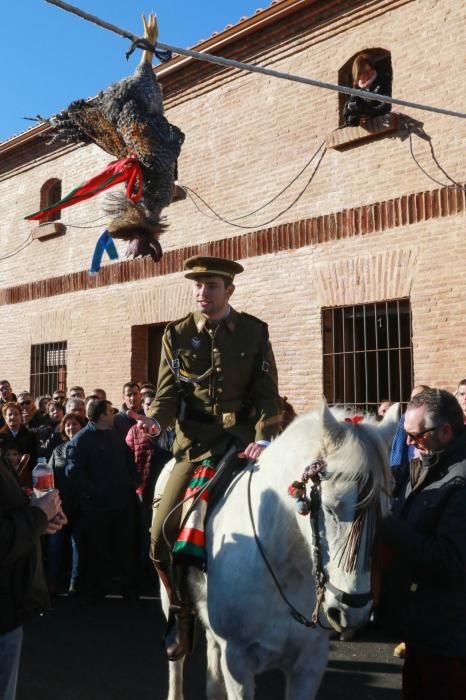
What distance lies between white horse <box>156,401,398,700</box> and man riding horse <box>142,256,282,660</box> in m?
0.36

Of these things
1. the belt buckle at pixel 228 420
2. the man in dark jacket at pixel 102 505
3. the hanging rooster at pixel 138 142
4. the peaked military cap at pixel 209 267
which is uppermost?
the hanging rooster at pixel 138 142

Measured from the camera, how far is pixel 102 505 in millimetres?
6816

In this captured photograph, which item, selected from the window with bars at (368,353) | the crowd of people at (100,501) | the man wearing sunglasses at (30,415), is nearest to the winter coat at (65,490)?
the crowd of people at (100,501)

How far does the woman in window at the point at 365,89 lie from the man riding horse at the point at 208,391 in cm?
573

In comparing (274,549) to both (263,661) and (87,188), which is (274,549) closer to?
(263,661)

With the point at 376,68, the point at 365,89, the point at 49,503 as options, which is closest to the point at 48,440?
the point at 49,503

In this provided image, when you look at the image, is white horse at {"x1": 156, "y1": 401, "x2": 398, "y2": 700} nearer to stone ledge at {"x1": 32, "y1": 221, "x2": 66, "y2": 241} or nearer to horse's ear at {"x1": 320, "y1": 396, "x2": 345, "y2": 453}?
horse's ear at {"x1": 320, "y1": 396, "x2": 345, "y2": 453}

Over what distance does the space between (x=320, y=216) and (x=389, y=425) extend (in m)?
6.69

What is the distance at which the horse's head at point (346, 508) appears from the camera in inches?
95.7

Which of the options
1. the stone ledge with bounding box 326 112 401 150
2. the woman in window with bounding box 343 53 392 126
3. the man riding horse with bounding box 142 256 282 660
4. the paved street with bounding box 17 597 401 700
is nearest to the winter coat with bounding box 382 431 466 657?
the man riding horse with bounding box 142 256 282 660

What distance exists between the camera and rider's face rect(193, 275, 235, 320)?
381 centimetres

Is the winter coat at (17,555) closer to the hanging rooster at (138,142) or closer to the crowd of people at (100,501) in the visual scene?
the hanging rooster at (138,142)

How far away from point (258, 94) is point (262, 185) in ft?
4.73

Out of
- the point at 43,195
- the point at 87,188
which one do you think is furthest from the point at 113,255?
the point at 43,195
